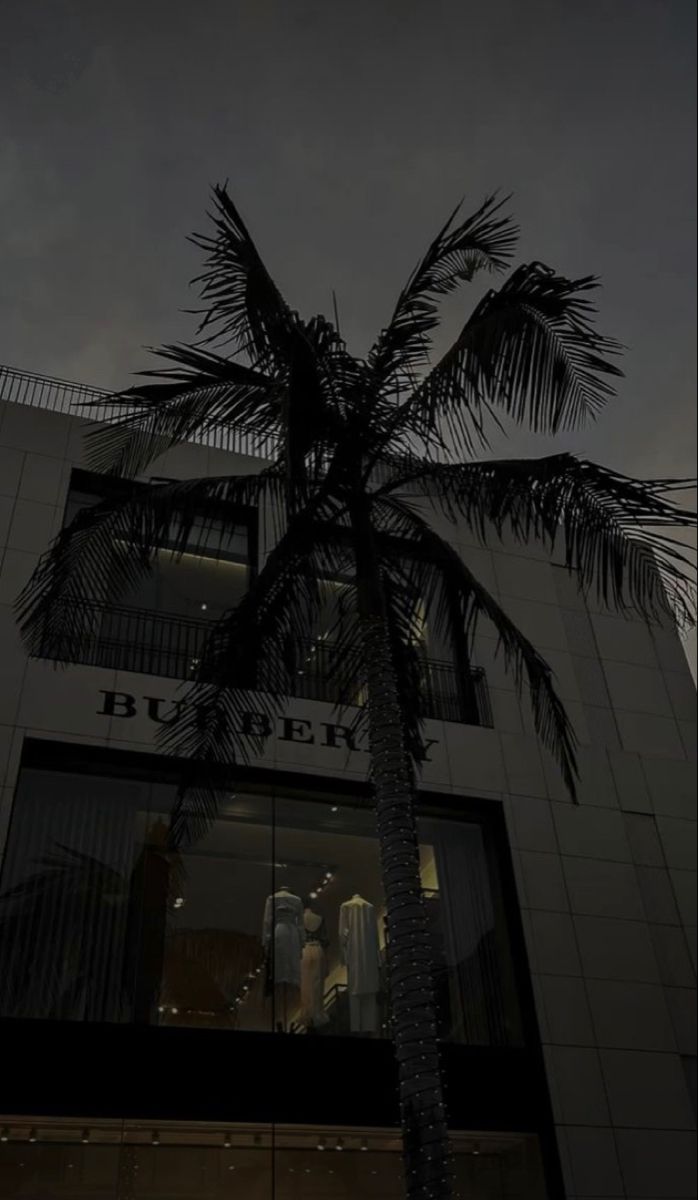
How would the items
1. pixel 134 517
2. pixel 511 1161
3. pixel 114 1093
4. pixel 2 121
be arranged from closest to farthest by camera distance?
1. pixel 2 121
2. pixel 134 517
3. pixel 114 1093
4. pixel 511 1161

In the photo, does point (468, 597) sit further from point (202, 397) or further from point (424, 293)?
point (202, 397)

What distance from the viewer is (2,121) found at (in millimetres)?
6824

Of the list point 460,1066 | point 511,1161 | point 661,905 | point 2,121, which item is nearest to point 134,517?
point 2,121

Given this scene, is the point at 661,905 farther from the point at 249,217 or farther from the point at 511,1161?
the point at 249,217

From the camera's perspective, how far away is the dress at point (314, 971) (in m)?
11.4

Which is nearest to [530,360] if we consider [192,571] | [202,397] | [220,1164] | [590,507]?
[590,507]

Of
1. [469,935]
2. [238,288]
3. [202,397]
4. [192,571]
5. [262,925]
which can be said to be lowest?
[262,925]

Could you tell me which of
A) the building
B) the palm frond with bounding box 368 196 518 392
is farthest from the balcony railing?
the palm frond with bounding box 368 196 518 392

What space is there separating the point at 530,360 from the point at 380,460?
167 cm

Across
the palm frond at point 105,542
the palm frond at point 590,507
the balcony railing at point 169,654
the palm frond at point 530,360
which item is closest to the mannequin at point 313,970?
the balcony railing at point 169,654

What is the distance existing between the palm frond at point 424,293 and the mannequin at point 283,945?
611 centimetres

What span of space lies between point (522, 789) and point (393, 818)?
7.01m

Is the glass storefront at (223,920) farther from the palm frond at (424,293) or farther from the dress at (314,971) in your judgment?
the palm frond at (424,293)

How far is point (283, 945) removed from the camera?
1155 cm
